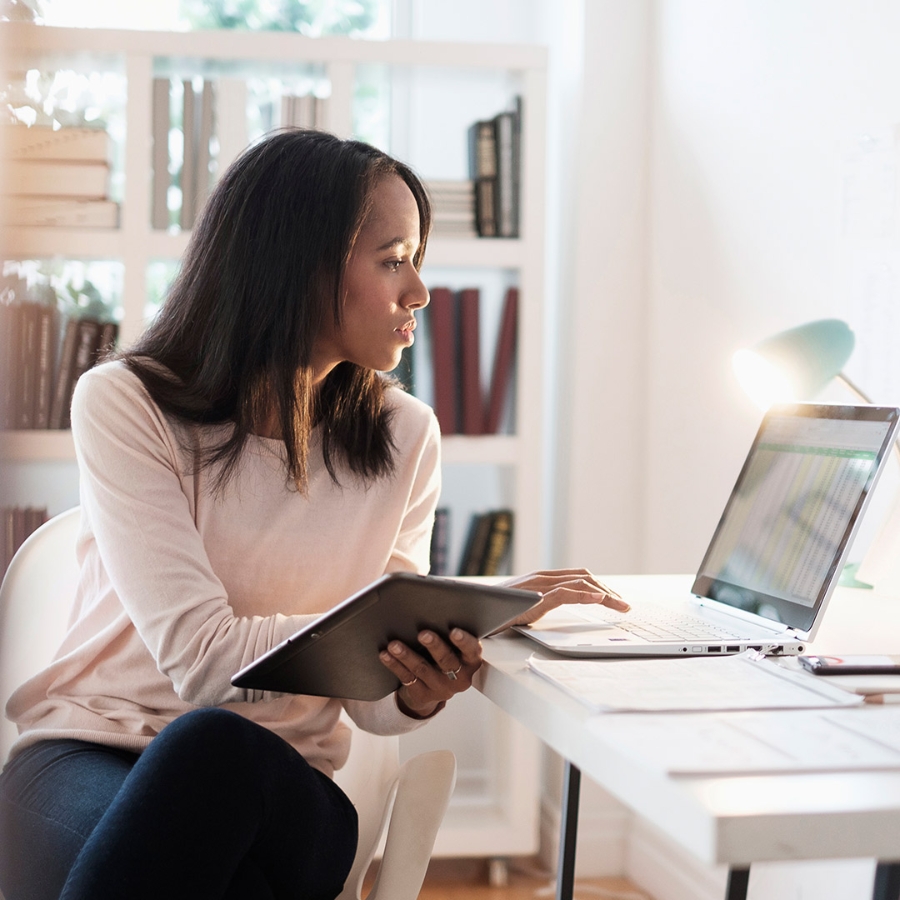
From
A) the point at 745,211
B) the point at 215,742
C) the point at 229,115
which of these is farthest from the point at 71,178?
the point at 215,742

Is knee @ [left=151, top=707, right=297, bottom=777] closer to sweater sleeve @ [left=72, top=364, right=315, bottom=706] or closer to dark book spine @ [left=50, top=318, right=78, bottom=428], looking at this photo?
sweater sleeve @ [left=72, top=364, right=315, bottom=706]

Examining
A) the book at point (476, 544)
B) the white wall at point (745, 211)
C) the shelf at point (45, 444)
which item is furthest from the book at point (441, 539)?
the shelf at point (45, 444)

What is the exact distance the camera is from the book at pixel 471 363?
225 centimetres

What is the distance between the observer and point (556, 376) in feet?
8.14

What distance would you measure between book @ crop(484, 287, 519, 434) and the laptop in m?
0.98

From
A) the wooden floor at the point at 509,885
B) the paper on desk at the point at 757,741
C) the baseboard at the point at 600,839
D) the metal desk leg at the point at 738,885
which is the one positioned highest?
the paper on desk at the point at 757,741

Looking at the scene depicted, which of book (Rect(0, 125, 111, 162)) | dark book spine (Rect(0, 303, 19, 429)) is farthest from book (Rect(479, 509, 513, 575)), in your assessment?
book (Rect(0, 125, 111, 162))

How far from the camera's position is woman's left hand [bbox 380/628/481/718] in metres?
0.95

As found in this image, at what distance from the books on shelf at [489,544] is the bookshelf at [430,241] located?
0.05 metres

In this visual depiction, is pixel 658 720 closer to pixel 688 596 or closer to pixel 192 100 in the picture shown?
pixel 688 596

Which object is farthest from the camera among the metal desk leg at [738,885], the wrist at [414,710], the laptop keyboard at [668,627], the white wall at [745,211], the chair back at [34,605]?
the white wall at [745,211]

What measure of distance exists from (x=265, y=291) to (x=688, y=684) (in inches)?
27.4

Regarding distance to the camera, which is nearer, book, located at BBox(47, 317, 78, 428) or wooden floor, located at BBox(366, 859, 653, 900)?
book, located at BBox(47, 317, 78, 428)

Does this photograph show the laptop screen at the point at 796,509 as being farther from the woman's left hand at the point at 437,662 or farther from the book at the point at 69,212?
the book at the point at 69,212
